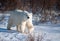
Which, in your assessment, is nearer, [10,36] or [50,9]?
[10,36]

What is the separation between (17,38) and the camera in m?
5.48

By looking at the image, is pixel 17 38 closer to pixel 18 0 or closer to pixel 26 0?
pixel 18 0

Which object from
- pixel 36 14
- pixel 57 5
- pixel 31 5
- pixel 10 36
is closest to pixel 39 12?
pixel 36 14

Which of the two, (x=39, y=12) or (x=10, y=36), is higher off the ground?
(x=39, y=12)

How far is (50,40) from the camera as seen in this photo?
206 inches

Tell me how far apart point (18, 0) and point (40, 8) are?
4.95 ft

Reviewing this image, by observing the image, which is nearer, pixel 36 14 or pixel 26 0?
pixel 36 14

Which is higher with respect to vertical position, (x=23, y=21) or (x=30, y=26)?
(x=23, y=21)

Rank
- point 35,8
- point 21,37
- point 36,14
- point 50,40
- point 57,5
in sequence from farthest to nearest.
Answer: point 57,5 → point 35,8 → point 36,14 → point 21,37 → point 50,40

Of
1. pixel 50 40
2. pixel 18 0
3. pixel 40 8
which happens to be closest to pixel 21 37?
pixel 50 40

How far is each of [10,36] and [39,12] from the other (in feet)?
15.4

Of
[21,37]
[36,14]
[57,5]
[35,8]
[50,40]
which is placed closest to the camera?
[50,40]

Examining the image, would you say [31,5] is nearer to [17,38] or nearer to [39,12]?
[39,12]

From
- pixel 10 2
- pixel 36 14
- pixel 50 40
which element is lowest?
pixel 50 40
